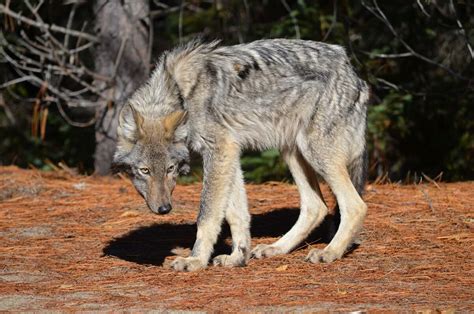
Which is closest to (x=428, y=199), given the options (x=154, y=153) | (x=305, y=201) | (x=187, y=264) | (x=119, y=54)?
(x=305, y=201)

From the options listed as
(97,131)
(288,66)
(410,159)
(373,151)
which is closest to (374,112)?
(373,151)

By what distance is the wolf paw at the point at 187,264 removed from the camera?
568cm

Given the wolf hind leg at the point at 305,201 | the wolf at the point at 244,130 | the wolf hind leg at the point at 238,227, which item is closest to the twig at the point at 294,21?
the wolf at the point at 244,130

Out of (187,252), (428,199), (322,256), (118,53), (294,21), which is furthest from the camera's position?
(294,21)

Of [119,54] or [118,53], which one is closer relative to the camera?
[119,54]

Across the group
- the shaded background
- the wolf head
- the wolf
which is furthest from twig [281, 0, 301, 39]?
the wolf head

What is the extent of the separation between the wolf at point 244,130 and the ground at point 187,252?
0.94 ft

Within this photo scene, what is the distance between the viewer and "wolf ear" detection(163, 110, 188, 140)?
5.80 meters

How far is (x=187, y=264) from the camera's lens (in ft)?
18.7

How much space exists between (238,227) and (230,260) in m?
0.31

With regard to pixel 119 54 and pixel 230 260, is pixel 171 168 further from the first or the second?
pixel 119 54

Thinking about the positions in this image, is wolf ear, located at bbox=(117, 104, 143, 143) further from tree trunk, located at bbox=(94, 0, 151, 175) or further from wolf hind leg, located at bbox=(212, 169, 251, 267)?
tree trunk, located at bbox=(94, 0, 151, 175)

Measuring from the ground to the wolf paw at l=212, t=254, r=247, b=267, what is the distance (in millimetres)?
88

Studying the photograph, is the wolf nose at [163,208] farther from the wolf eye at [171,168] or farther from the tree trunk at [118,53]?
the tree trunk at [118,53]
